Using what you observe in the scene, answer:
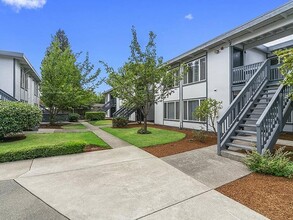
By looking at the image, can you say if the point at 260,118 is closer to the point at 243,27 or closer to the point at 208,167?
the point at 208,167

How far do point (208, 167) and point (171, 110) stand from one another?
37.7 feet

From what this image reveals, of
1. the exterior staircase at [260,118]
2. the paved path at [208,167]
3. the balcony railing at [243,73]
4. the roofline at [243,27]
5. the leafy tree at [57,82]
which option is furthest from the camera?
the leafy tree at [57,82]

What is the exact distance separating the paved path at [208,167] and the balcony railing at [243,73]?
17.9ft

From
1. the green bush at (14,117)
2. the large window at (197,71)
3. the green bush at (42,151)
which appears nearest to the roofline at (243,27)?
the large window at (197,71)

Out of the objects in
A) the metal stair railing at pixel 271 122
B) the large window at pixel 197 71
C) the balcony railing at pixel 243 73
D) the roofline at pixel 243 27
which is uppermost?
the roofline at pixel 243 27

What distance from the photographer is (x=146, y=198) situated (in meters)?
3.79

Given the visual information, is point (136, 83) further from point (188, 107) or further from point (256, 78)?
point (256, 78)

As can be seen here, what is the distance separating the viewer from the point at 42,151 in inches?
273

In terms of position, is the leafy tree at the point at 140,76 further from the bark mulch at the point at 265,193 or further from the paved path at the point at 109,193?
the bark mulch at the point at 265,193

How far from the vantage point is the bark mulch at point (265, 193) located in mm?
3299

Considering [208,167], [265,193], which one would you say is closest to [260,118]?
[208,167]

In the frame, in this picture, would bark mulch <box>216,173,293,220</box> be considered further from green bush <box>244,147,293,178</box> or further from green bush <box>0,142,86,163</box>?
green bush <box>0,142,86,163</box>

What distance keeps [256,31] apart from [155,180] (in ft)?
30.8

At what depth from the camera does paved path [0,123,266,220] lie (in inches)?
128
